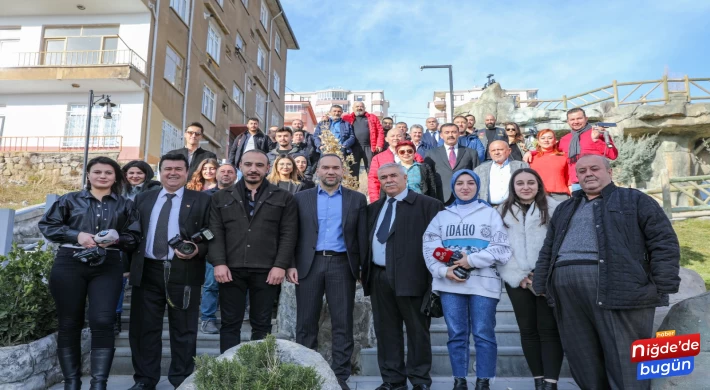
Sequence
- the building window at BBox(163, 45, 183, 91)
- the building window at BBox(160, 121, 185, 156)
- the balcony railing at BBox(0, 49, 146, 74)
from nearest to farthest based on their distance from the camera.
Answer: the balcony railing at BBox(0, 49, 146, 74)
the building window at BBox(160, 121, 185, 156)
the building window at BBox(163, 45, 183, 91)

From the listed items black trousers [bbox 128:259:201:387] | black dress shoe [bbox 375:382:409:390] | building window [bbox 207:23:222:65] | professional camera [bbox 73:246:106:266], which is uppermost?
building window [bbox 207:23:222:65]

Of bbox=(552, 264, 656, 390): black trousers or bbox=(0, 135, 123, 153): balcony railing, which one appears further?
bbox=(0, 135, 123, 153): balcony railing

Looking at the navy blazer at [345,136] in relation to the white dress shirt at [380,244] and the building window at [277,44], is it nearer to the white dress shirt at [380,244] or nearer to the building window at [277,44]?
the white dress shirt at [380,244]

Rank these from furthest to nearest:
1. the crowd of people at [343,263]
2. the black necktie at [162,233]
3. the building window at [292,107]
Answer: the building window at [292,107] → the black necktie at [162,233] → the crowd of people at [343,263]

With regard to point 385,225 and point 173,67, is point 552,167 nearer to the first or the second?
point 385,225

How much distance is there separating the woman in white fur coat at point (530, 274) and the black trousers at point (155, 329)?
287cm

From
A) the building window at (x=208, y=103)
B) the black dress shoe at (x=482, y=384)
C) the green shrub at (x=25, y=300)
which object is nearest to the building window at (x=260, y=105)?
the building window at (x=208, y=103)

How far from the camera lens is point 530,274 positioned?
4164mm

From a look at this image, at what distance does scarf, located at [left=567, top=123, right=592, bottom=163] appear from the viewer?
6.66 m

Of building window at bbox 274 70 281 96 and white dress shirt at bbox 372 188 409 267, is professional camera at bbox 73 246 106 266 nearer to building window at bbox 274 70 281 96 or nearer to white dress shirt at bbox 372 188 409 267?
white dress shirt at bbox 372 188 409 267

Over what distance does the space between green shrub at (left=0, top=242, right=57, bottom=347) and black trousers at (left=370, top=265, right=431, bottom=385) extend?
327 centimetres

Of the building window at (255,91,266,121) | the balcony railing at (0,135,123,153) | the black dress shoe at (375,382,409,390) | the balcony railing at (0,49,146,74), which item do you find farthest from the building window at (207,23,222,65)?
the black dress shoe at (375,382,409,390)

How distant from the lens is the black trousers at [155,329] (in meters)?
4.45

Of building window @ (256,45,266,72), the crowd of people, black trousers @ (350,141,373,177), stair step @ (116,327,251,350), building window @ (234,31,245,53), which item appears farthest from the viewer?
building window @ (256,45,266,72)
